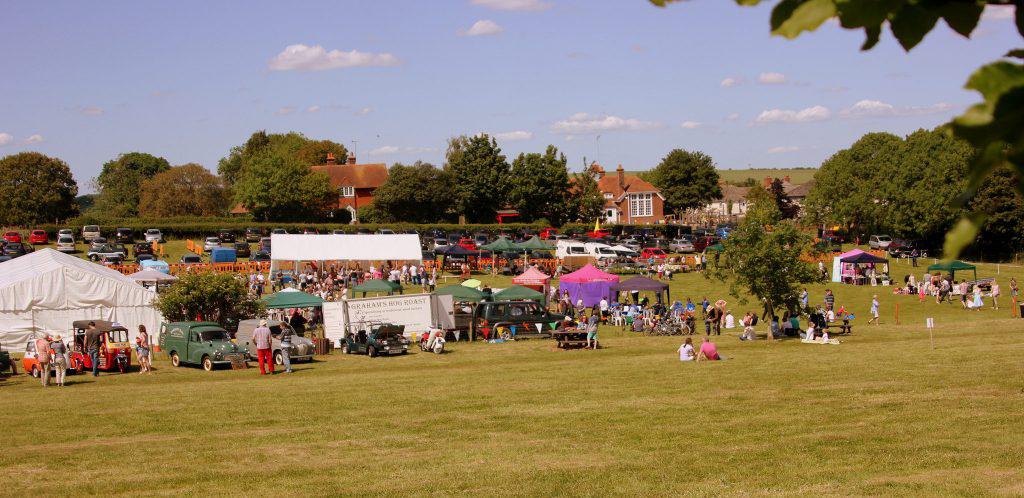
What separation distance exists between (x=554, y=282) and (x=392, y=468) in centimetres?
3959

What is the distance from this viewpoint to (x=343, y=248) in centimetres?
4797

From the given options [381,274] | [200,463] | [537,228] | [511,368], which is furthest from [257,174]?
[200,463]

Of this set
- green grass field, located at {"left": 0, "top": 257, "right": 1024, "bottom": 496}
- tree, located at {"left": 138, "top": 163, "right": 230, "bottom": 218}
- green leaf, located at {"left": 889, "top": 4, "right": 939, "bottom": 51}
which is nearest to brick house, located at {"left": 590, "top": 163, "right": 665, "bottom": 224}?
tree, located at {"left": 138, "top": 163, "right": 230, "bottom": 218}

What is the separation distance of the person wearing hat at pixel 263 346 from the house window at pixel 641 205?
9732cm

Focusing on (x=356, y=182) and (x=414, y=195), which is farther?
(x=356, y=182)

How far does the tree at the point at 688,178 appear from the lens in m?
121

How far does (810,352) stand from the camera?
25578 mm

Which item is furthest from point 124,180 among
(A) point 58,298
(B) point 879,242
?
(A) point 58,298

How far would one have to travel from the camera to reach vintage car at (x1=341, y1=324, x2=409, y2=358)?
92.1ft

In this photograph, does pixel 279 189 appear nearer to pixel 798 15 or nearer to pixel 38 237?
pixel 38 237

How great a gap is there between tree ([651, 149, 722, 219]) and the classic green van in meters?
99.6

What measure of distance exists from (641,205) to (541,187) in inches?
1031

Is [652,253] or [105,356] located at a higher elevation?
[652,253]

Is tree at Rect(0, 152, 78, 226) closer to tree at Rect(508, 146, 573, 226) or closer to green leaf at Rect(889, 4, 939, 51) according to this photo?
tree at Rect(508, 146, 573, 226)
